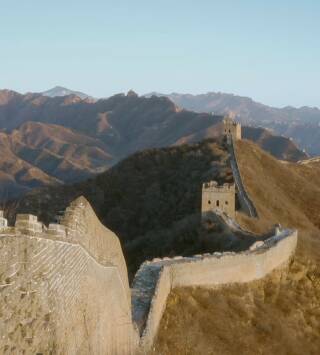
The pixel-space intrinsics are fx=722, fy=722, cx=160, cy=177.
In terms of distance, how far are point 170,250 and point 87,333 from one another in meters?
27.8

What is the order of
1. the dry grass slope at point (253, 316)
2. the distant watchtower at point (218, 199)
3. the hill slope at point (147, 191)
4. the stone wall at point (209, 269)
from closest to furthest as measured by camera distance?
the stone wall at point (209, 269) → the dry grass slope at point (253, 316) → the distant watchtower at point (218, 199) → the hill slope at point (147, 191)

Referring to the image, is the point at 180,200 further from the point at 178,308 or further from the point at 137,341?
the point at 137,341

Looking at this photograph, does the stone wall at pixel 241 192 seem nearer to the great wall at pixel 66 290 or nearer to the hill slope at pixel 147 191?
the hill slope at pixel 147 191

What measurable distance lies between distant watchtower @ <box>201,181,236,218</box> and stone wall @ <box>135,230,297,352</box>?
12362 millimetres

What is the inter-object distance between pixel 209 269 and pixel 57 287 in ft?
45.0

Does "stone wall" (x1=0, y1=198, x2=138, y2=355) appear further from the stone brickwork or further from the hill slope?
the hill slope

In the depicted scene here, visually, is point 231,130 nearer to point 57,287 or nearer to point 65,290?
point 65,290

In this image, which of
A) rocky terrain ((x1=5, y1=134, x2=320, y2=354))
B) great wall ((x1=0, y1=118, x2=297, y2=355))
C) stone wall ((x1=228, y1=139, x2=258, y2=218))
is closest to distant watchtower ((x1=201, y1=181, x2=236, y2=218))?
rocky terrain ((x1=5, y1=134, x2=320, y2=354))

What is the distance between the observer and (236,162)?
5928cm

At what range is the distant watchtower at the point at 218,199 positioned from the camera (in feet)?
123

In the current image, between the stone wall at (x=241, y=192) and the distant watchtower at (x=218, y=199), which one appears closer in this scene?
the distant watchtower at (x=218, y=199)

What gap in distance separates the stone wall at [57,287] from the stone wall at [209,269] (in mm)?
5449

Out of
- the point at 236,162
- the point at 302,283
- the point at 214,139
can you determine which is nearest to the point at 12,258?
the point at 302,283

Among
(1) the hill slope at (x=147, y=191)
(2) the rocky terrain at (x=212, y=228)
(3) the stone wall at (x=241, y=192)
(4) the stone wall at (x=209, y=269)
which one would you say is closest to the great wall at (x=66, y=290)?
(4) the stone wall at (x=209, y=269)
